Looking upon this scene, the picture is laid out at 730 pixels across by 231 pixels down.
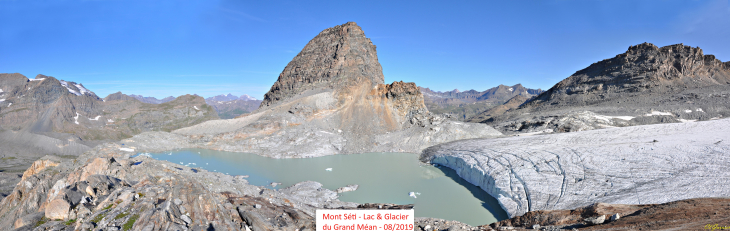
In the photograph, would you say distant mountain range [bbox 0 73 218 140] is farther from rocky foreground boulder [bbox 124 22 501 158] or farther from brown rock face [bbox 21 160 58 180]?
brown rock face [bbox 21 160 58 180]

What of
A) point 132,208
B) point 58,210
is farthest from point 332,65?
point 58,210

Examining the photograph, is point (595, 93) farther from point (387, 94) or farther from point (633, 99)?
point (387, 94)

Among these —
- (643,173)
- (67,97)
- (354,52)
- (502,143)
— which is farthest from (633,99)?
(67,97)

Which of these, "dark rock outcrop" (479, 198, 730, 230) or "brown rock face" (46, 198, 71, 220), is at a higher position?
"brown rock face" (46, 198, 71, 220)

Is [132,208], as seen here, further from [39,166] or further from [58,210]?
[39,166]

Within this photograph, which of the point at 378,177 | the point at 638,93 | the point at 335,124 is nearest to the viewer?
the point at 378,177

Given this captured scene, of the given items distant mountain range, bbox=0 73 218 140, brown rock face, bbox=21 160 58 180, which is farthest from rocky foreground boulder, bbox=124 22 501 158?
distant mountain range, bbox=0 73 218 140
